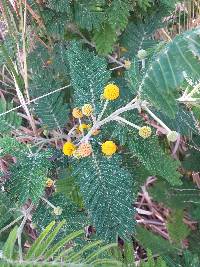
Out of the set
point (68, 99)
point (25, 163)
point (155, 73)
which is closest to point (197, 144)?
point (68, 99)

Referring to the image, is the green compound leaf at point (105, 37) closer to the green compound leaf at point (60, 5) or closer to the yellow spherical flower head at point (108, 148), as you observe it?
the green compound leaf at point (60, 5)

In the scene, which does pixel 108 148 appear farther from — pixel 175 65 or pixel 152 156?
pixel 175 65

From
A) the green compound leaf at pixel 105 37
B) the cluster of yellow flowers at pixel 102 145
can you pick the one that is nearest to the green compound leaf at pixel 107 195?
the cluster of yellow flowers at pixel 102 145

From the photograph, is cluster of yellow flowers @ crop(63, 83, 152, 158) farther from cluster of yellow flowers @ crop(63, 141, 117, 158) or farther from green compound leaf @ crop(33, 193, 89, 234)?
green compound leaf @ crop(33, 193, 89, 234)

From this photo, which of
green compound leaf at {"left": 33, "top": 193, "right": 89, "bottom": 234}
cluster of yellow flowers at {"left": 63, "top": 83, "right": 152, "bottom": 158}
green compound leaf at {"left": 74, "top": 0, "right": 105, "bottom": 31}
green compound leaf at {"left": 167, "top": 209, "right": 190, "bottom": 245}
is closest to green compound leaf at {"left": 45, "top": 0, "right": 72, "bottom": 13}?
green compound leaf at {"left": 74, "top": 0, "right": 105, "bottom": 31}

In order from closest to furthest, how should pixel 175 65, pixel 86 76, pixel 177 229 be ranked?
1. pixel 175 65
2. pixel 86 76
3. pixel 177 229

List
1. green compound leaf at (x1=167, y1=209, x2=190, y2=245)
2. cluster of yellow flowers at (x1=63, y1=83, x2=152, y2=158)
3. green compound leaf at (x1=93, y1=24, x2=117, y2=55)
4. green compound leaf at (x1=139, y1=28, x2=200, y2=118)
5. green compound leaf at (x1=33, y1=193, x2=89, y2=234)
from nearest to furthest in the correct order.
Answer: green compound leaf at (x1=139, y1=28, x2=200, y2=118), cluster of yellow flowers at (x1=63, y1=83, x2=152, y2=158), green compound leaf at (x1=33, y1=193, x2=89, y2=234), green compound leaf at (x1=93, y1=24, x2=117, y2=55), green compound leaf at (x1=167, y1=209, x2=190, y2=245)

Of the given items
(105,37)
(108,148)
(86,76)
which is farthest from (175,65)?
(105,37)
